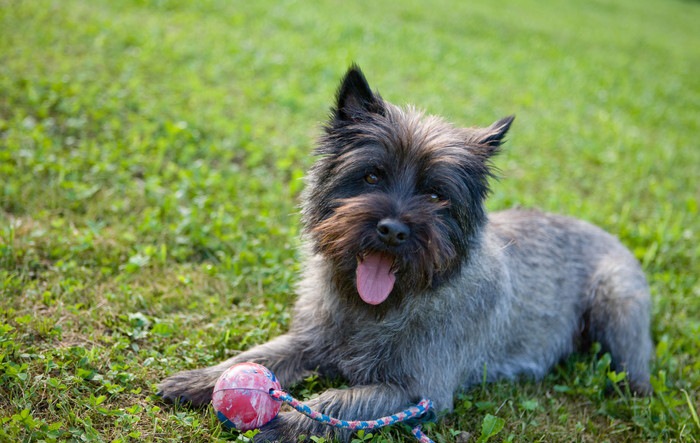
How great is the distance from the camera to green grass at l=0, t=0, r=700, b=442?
3.96 meters

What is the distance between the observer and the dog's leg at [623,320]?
15.6ft

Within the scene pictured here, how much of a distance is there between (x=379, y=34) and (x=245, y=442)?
11246 millimetres

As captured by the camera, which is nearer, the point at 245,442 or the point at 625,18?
the point at 245,442

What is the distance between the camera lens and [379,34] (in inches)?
525

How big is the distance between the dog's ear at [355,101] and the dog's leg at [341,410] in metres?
1.68

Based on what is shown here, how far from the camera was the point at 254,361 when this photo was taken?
4008 millimetres

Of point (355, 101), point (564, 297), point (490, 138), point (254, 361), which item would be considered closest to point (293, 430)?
point (254, 361)

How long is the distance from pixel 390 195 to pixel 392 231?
0.31 m

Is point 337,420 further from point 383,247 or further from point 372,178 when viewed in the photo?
point 372,178

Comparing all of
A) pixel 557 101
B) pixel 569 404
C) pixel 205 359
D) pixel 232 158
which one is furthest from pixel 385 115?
pixel 557 101

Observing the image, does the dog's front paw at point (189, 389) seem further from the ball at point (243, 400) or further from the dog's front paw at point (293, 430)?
the dog's front paw at point (293, 430)

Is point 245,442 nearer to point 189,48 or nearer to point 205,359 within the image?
point 205,359

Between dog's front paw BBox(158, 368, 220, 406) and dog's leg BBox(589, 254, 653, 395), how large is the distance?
3013 mm

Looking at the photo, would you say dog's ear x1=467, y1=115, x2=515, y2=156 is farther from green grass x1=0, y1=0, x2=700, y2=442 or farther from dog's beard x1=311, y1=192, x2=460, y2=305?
green grass x1=0, y1=0, x2=700, y2=442
